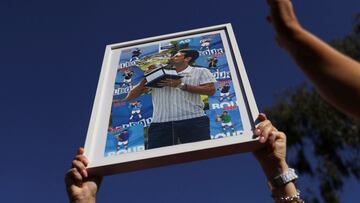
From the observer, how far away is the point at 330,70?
0.82 meters

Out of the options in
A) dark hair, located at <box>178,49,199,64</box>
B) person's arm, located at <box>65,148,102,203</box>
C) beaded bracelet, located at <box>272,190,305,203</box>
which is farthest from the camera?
dark hair, located at <box>178,49,199,64</box>

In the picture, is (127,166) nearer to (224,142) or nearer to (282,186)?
(224,142)

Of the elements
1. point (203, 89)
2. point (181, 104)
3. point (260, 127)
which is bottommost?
point (260, 127)

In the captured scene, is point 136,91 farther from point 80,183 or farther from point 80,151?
point 80,183

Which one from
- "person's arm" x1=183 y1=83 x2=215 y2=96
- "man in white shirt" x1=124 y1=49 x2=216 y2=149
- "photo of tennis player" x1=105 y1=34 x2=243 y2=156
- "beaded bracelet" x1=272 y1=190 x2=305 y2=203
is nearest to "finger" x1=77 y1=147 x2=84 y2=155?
"photo of tennis player" x1=105 y1=34 x2=243 y2=156

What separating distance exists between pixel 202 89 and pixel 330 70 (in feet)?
5.45

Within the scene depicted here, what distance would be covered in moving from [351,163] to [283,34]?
13619 mm

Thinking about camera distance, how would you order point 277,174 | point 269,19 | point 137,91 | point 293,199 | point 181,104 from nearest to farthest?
point 269,19 < point 293,199 < point 277,174 < point 181,104 < point 137,91

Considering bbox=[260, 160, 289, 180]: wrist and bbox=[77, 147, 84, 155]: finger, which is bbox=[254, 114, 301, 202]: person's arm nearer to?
bbox=[260, 160, 289, 180]: wrist

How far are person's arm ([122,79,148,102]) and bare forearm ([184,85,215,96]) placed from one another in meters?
0.31

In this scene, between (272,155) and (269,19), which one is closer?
(269,19)

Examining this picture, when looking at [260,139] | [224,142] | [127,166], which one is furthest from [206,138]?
[127,166]

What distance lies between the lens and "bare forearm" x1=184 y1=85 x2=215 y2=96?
8.02 ft

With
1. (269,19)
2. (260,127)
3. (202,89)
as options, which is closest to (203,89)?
(202,89)
